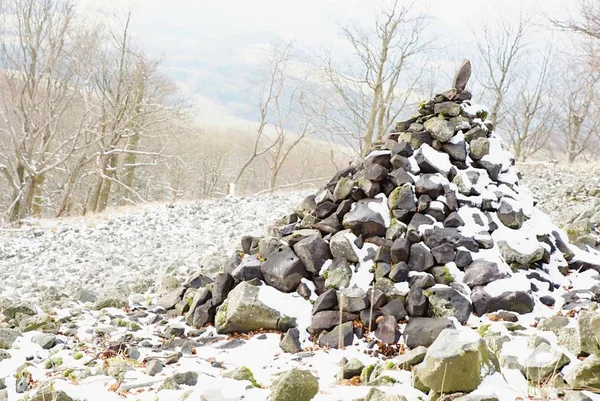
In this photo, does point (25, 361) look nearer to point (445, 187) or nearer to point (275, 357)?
point (275, 357)

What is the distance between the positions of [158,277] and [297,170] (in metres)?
42.5

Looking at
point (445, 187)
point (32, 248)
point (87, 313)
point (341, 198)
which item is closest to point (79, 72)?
point (32, 248)

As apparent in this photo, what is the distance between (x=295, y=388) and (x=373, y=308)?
7.10 feet

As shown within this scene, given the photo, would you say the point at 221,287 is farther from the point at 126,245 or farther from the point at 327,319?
the point at 126,245

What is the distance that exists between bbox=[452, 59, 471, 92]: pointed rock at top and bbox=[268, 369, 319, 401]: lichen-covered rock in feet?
18.0

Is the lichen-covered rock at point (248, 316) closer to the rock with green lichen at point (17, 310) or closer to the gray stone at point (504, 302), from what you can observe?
the gray stone at point (504, 302)

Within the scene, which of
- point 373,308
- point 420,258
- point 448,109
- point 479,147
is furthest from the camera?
point 448,109

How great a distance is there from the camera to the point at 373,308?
16.7ft

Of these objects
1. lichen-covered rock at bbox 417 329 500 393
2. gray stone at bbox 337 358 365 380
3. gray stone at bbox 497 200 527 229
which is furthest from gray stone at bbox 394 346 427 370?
gray stone at bbox 497 200 527 229

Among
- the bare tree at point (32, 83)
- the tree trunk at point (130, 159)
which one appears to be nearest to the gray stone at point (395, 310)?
the bare tree at point (32, 83)

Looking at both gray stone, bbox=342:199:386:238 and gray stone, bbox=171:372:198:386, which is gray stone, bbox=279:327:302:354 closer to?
gray stone, bbox=171:372:198:386

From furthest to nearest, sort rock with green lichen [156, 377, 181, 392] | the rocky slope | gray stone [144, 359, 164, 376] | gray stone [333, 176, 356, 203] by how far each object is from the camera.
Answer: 1. gray stone [333, 176, 356, 203]
2. gray stone [144, 359, 164, 376]
3. rock with green lichen [156, 377, 181, 392]
4. the rocky slope

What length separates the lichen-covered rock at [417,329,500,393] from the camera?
113 inches

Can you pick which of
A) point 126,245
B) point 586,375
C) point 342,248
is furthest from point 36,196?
point 586,375
